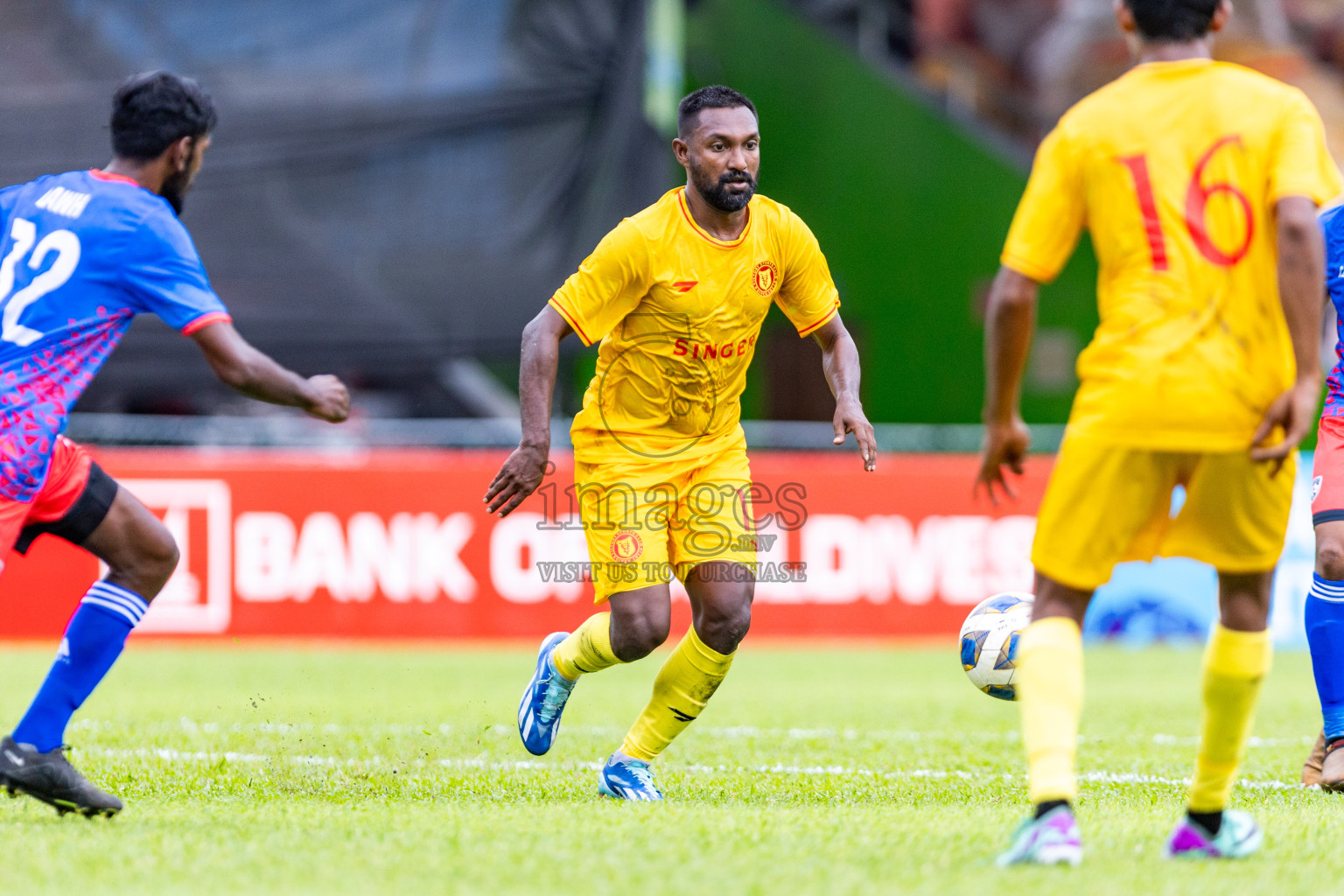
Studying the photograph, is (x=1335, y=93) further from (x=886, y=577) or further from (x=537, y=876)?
(x=537, y=876)

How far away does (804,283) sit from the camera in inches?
232

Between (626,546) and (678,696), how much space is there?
585mm

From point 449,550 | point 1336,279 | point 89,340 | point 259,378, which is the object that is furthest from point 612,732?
point 449,550

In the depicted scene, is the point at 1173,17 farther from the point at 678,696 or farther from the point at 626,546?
A: the point at 678,696

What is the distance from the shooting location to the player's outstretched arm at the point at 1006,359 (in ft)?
12.8

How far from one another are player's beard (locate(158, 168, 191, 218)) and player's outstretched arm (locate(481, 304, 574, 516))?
1187mm

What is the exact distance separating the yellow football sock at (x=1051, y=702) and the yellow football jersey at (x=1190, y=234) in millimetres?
537

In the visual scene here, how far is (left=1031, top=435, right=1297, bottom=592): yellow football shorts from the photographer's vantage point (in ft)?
12.8

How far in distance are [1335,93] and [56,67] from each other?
56.4 feet

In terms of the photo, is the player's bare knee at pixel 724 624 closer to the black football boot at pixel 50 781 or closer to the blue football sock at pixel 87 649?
the blue football sock at pixel 87 649

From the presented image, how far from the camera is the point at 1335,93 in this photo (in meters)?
22.4

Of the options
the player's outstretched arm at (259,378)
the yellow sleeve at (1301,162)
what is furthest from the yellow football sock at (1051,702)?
the player's outstretched arm at (259,378)

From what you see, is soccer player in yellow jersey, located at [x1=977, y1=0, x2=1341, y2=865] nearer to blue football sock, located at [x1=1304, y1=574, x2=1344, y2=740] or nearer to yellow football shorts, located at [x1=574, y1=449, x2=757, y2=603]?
yellow football shorts, located at [x1=574, y1=449, x2=757, y2=603]

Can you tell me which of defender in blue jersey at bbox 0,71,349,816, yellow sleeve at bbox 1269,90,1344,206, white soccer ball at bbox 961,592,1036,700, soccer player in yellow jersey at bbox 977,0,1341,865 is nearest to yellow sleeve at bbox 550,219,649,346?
defender in blue jersey at bbox 0,71,349,816
